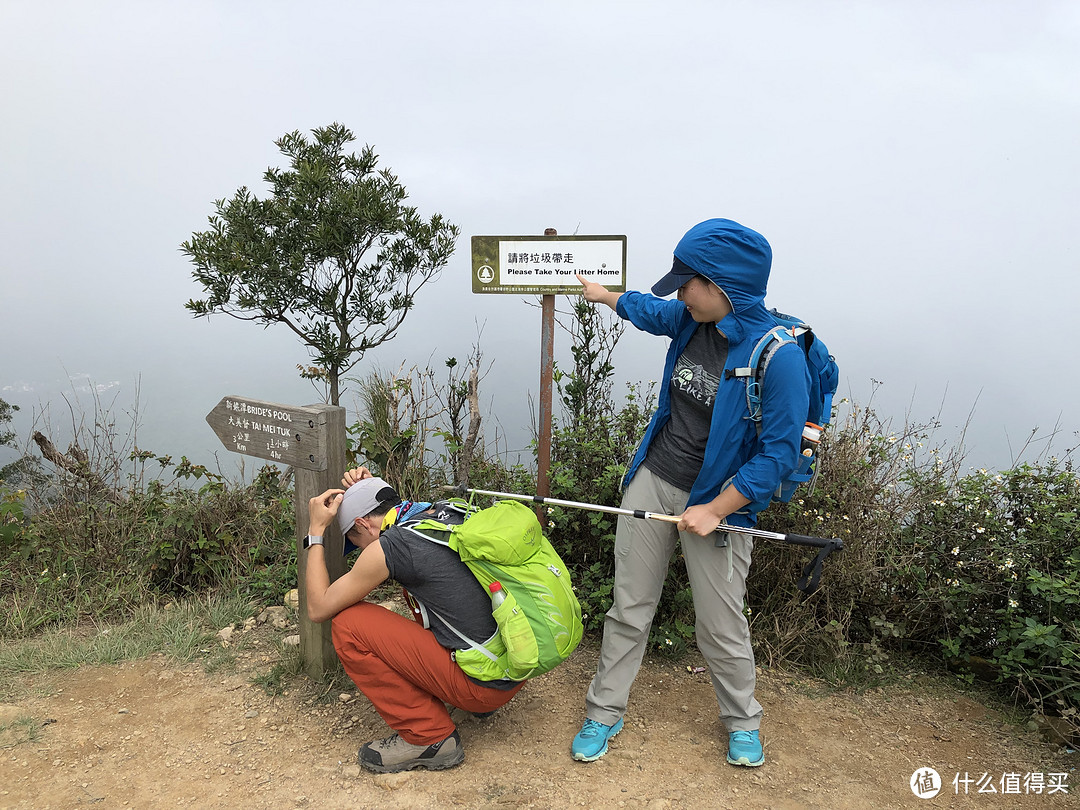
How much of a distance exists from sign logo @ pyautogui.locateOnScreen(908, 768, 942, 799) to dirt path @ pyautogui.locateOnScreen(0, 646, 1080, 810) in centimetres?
3

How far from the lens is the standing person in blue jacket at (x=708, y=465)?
2488mm

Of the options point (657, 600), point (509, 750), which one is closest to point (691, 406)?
point (657, 600)

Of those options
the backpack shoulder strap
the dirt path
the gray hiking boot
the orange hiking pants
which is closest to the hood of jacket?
the backpack shoulder strap

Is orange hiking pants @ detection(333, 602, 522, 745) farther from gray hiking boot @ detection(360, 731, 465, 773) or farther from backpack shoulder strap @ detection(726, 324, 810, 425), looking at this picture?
backpack shoulder strap @ detection(726, 324, 810, 425)

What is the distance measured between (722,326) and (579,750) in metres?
1.81

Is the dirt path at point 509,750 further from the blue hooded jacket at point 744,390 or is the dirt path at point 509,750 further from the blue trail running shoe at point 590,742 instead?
the blue hooded jacket at point 744,390

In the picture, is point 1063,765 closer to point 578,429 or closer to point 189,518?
point 578,429

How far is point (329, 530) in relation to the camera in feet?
10.8

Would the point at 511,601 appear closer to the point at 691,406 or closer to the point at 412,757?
the point at 412,757

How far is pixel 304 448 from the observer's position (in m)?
3.15

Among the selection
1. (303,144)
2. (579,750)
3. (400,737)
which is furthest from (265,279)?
(579,750)

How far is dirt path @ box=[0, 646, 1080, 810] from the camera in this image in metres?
2.71

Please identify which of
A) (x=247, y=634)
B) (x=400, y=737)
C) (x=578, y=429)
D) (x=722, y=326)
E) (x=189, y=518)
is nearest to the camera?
(x=722, y=326)

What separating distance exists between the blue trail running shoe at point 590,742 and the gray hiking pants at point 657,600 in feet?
0.12
